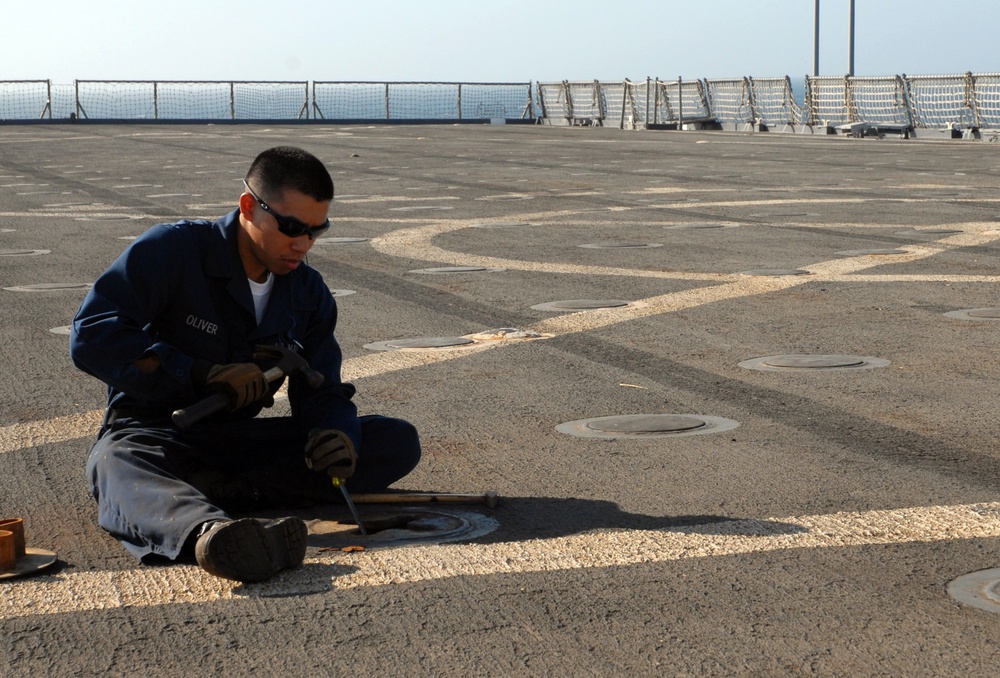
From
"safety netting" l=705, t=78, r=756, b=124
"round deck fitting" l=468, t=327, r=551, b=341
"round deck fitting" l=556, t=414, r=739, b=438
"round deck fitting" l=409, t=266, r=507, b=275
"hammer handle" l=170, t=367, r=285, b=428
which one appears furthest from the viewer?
"safety netting" l=705, t=78, r=756, b=124

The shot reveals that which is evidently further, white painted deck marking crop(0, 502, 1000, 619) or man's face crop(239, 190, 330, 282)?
man's face crop(239, 190, 330, 282)

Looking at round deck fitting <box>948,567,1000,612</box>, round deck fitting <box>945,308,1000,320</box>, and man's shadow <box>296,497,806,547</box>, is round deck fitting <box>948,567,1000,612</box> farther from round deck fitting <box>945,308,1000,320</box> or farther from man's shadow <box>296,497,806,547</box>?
round deck fitting <box>945,308,1000,320</box>

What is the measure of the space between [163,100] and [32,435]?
5200 centimetres

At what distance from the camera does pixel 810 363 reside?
24.9 ft

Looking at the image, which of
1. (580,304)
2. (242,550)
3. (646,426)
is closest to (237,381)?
(242,550)

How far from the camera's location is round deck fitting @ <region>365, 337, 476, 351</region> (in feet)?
27.5

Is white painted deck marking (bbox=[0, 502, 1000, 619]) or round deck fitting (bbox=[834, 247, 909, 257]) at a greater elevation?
round deck fitting (bbox=[834, 247, 909, 257])

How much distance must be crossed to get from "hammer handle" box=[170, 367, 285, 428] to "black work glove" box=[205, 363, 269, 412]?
3 centimetres

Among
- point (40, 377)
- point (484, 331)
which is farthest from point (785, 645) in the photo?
point (484, 331)

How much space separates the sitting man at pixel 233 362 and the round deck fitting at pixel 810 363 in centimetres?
265

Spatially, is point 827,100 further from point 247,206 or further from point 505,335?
point 247,206

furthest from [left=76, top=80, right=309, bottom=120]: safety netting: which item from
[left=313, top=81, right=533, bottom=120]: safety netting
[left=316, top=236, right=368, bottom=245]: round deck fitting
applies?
[left=316, top=236, right=368, bottom=245]: round deck fitting

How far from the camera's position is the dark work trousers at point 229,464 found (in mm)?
4785

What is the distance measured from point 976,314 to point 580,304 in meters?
2.31
